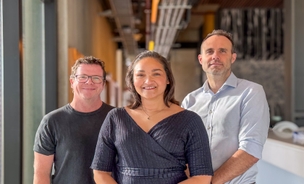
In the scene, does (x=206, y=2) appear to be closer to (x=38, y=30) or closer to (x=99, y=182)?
(x=38, y=30)

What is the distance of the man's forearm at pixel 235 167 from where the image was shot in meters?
1.71

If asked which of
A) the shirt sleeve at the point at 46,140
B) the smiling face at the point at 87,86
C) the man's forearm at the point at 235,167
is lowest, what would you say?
the man's forearm at the point at 235,167

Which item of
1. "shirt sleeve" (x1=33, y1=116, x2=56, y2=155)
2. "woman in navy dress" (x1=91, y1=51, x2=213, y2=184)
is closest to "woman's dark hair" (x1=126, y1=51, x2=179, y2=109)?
"woman in navy dress" (x1=91, y1=51, x2=213, y2=184)

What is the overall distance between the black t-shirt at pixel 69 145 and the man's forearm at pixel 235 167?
0.67m

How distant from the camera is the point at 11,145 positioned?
7.77 feet

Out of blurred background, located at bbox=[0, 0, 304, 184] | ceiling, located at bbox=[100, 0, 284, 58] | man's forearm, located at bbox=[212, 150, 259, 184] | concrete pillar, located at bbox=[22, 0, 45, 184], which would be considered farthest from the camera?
ceiling, located at bbox=[100, 0, 284, 58]

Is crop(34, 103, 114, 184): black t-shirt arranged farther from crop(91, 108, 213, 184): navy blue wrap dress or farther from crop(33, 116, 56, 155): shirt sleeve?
crop(91, 108, 213, 184): navy blue wrap dress

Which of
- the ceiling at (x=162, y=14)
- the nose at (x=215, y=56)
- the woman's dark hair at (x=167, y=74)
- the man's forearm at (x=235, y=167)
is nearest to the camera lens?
the woman's dark hair at (x=167, y=74)

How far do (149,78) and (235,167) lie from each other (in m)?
0.62

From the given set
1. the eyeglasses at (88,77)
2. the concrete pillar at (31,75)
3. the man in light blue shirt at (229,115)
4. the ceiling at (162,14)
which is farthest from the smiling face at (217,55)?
the ceiling at (162,14)

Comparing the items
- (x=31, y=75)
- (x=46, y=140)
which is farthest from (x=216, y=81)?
(x=31, y=75)

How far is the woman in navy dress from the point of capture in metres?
1.47

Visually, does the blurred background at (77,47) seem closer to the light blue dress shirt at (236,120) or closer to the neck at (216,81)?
the neck at (216,81)

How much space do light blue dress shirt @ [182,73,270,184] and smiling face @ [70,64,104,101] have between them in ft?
1.93
